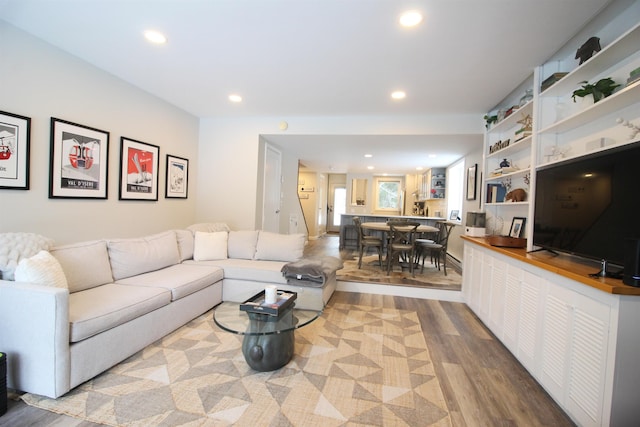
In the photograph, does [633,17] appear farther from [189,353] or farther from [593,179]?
[189,353]

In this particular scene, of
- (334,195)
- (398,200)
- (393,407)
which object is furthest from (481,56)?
(334,195)

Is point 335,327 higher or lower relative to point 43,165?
lower

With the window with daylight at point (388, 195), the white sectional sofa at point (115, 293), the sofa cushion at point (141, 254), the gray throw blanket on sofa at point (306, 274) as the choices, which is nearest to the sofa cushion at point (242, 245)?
the white sectional sofa at point (115, 293)

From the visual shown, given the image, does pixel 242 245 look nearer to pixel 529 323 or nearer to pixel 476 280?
pixel 476 280

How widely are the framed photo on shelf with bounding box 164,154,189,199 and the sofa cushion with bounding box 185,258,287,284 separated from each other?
1.21 m

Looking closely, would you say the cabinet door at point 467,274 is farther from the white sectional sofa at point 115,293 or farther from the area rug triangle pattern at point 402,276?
the white sectional sofa at point 115,293

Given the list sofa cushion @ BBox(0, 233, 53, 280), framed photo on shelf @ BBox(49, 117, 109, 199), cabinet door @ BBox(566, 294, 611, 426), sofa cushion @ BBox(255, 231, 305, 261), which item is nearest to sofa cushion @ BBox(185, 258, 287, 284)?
sofa cushion @ BBox(255, 231, 305, 261)

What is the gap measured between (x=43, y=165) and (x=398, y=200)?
9.14m

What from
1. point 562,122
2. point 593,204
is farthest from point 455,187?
point 593,204

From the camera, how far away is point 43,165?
2506mm

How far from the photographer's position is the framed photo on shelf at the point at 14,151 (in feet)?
7.23

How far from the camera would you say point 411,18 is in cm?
195

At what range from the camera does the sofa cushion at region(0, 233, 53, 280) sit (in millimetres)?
1948

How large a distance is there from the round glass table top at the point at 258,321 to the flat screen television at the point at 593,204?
1.85 meters
